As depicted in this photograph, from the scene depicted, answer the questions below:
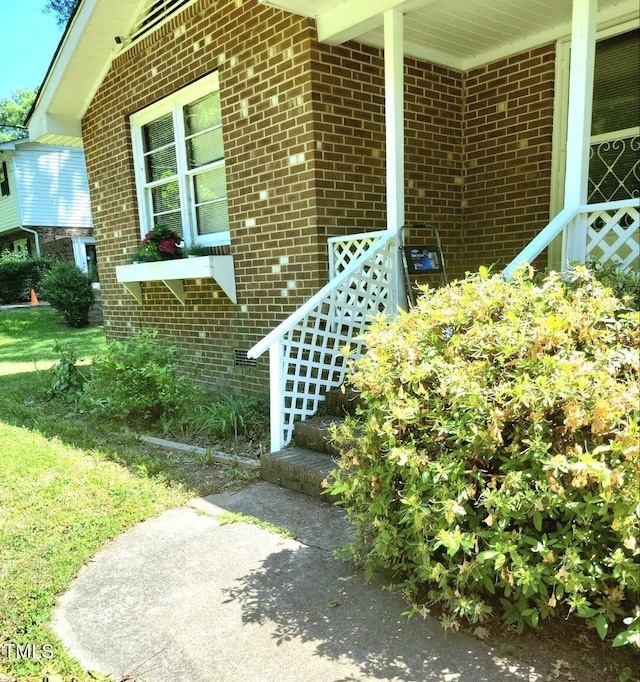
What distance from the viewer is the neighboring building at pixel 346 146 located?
13.8 feet

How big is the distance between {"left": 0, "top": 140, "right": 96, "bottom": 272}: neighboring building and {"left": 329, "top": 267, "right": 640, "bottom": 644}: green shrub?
20451mm

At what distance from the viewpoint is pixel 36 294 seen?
18.7 m

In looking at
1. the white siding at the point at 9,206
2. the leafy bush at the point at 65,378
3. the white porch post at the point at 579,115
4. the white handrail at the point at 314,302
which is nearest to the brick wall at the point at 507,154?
the white porch post at the point at 579,115

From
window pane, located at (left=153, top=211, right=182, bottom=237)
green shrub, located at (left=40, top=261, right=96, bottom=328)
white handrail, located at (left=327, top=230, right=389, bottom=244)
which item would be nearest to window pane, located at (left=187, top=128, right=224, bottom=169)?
window pane, located at (left=153, top=211, right=182, bottom=237)

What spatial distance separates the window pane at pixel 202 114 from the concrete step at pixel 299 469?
3707mm

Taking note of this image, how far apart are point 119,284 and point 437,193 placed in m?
4.58

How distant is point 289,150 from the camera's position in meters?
4.74

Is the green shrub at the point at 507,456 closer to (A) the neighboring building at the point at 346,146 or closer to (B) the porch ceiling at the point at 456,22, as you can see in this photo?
(A) the neighboring building at the point at 346,146

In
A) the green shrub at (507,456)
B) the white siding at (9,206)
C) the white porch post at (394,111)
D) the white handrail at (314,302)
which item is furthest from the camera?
the white siding at (9,206)

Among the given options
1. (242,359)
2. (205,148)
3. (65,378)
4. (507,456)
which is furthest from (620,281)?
(65,378)

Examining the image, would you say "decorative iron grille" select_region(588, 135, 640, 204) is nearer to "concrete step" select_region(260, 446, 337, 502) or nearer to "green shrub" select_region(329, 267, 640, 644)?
"green shrub" select_region(329, 267, 640, 644)

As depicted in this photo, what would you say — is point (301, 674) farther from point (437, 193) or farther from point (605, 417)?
point (437, 193)

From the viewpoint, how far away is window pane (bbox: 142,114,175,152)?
642cm

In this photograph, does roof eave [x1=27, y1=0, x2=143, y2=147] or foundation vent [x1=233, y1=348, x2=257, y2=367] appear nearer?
foundation vent [x1=233, y1=348, x2=257, y2=367]
